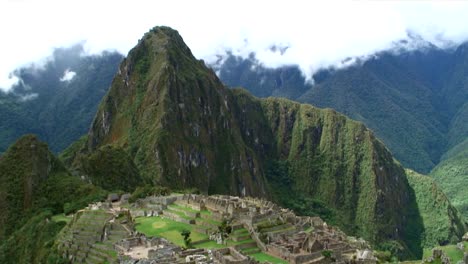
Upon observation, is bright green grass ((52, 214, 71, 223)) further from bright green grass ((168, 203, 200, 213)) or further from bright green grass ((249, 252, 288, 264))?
bright green grass ((249, 252, 288, 264))

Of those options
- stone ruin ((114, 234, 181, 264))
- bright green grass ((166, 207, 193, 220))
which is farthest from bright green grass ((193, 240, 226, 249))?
bright green grass ((166, 207, 193, 220))

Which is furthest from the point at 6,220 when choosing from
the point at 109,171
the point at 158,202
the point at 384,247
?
the point at 384,247

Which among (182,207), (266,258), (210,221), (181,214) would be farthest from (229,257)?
(182,207)

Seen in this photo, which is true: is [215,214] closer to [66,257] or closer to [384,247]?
[66,257]

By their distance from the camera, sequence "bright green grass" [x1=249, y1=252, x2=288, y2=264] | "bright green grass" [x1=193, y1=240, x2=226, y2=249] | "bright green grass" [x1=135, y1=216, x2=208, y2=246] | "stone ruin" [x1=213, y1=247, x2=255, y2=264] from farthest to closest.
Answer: "bright green grass" [x1=135, y1=216, x2=208, y2=246]
"bright green grass" [x1=193, y1=240, x2=226, y2=249]
"bright green grass" [x1=249, y1=252, x2=288, y2=264]
"stone ruin" [x1=213, y1=247, x2=255, y2=264]

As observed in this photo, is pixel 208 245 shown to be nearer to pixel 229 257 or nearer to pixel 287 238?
pixel 287 238

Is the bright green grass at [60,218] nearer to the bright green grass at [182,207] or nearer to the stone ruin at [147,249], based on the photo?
the bright green grass at [182,207]

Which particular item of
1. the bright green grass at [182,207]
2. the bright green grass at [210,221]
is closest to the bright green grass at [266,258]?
the bright green grass at [210,221]
